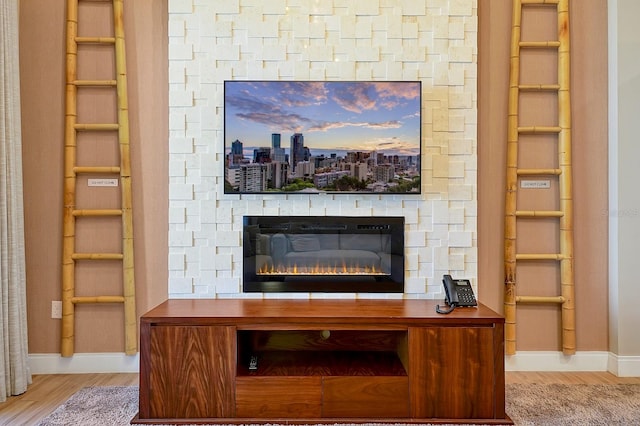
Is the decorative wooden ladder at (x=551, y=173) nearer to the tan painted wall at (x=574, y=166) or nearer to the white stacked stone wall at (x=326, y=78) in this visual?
the tan painted wall at (x=574, y=166)

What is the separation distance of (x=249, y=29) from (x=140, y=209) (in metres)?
1.47

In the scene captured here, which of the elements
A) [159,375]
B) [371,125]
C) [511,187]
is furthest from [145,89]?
[511,187]

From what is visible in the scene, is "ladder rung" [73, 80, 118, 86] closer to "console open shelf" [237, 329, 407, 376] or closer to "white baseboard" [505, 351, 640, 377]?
"console open shelf" [237, 329, 407, 376]

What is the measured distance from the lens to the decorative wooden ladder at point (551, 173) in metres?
3.11

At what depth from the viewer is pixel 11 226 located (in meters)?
2.77

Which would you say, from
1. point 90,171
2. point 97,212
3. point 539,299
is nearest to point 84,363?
point 97,212

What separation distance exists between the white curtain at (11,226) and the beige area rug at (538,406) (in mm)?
439

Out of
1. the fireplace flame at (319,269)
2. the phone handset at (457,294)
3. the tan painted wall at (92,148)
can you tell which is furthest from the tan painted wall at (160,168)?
the fireplace flame at (319,269)

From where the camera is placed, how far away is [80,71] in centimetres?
315

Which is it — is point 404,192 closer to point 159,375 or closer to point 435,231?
point 435,231

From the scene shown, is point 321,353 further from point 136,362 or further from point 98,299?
point 98,299

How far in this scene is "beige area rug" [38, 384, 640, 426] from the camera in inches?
96.3

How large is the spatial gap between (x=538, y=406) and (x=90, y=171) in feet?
10.6

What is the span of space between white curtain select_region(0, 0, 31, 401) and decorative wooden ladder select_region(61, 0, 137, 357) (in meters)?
0.26
